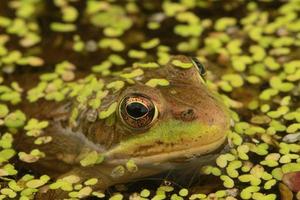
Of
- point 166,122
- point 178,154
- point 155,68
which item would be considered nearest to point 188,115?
point 166,122

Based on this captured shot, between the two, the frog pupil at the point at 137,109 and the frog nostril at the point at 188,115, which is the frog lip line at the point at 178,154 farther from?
the frog pupil at the point at 137,109

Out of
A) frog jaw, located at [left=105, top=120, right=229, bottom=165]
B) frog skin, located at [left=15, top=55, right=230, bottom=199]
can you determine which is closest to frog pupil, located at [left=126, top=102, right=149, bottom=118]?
frog skin, located at [left=15, top=55, right=230, bottom=199]

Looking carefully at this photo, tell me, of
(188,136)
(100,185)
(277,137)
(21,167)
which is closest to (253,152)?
(277,137)

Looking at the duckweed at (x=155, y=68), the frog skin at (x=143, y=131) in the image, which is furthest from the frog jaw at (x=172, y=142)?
the duckweed at (x=155, y=68)

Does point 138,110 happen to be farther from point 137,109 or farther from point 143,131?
point 143,131

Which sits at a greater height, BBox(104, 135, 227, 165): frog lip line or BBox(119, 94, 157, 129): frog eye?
BBox(119, 94, 157, 129): frog eye

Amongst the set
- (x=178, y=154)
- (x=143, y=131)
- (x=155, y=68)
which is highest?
(x=155, y=68)

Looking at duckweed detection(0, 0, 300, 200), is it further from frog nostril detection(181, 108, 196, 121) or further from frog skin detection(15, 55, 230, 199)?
frog nostril detection(181, 108, 196, 121)

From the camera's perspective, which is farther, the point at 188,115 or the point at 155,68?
the point at 155,68
